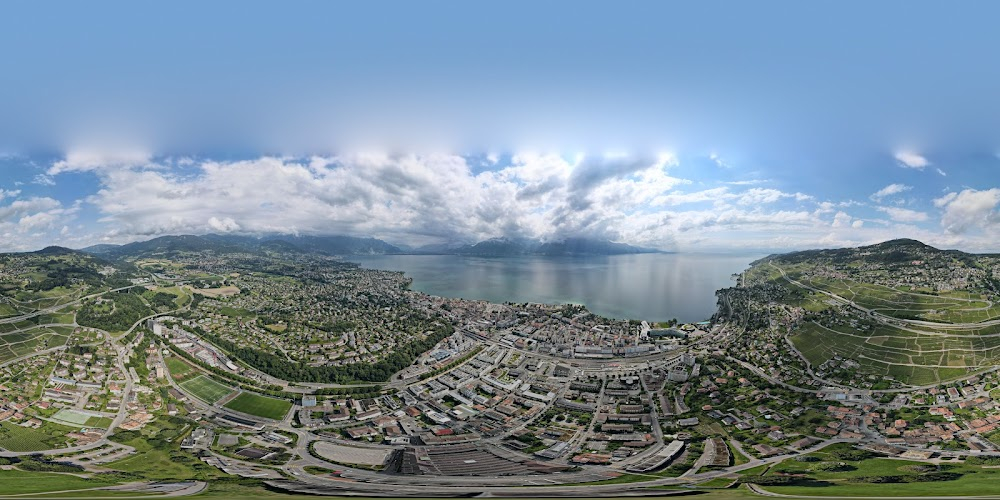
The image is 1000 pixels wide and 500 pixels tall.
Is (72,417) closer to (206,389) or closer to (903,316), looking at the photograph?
(206,389)

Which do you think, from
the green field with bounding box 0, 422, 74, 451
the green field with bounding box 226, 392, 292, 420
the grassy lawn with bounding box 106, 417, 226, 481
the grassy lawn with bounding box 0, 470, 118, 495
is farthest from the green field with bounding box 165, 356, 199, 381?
the grassy lawn with bounding box 0, 470, 118, 495

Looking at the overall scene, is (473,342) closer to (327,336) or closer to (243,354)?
(327,336)

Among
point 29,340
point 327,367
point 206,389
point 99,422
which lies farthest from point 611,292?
point 29,340

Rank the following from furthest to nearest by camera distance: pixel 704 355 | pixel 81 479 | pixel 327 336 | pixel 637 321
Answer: pixel 637 321
pixel 327 336
pixel 704 355
pixel 81 479

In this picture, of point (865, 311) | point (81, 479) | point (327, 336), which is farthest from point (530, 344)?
point (865, 311)

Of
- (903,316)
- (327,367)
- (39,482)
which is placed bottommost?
(327,367)
